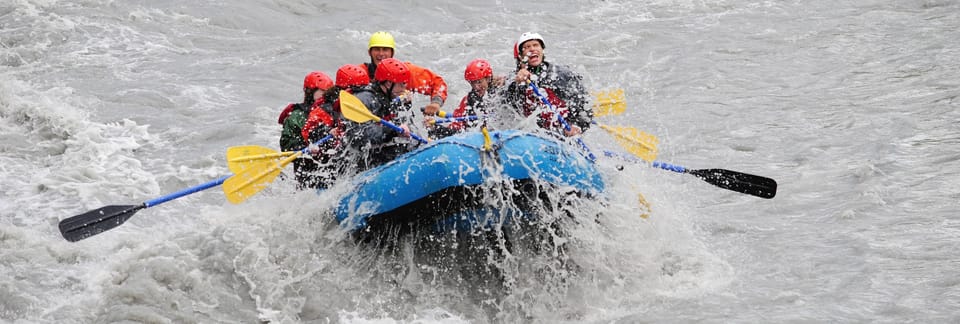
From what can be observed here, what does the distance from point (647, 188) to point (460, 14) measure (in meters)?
A: 9.41

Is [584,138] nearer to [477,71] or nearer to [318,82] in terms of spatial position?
[477,71]

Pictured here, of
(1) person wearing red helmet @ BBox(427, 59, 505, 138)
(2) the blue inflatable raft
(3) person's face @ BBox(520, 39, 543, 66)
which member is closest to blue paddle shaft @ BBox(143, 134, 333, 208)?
(2) the blue inflatable raft

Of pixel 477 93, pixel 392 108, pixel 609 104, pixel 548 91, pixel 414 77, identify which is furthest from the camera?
pixel 414 77

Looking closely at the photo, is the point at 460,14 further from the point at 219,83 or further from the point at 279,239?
the point at 279,239

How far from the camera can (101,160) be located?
8789 mm

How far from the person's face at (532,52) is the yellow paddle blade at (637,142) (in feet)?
2.19

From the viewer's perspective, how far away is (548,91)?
6973 mm

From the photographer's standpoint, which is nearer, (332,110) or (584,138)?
(332,110)

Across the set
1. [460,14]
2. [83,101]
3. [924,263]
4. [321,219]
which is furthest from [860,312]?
[460,14]

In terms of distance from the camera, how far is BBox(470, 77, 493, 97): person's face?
23.0 feet

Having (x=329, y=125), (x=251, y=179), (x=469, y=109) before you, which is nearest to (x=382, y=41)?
(x=469, y=109)

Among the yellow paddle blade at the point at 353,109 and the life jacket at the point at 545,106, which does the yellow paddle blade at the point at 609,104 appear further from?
the yellow paddle blade at the point at 353,109

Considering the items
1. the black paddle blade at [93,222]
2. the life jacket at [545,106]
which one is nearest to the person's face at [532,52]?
the life jacket at [545,106]

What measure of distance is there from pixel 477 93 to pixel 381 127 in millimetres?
910
